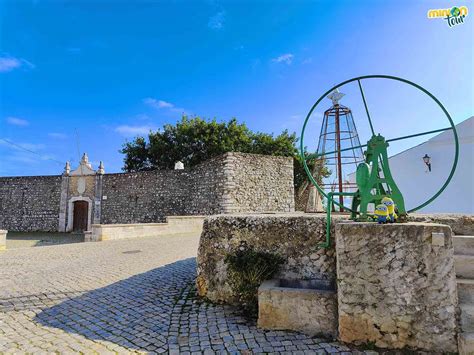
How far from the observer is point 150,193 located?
16.8 m

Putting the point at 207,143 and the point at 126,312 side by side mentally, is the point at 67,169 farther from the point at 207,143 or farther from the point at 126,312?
the point at 126,312

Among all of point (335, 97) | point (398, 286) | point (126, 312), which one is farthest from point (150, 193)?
point (398, 286)

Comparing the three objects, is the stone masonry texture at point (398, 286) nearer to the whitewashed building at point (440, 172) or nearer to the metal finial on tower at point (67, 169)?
the whitewashed building at point (440, 172)

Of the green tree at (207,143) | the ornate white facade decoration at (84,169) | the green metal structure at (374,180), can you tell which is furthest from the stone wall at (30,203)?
the green metal structure at (374,180)

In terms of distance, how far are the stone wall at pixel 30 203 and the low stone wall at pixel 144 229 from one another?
1144 cm

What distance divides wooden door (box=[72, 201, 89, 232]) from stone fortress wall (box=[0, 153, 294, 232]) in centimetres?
33

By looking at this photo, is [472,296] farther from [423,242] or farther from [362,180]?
[362,180]

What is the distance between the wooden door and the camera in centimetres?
1869

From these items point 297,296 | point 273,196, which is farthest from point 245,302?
point 273,196

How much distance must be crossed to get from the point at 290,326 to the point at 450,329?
133cm

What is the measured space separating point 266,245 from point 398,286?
1.45 meters

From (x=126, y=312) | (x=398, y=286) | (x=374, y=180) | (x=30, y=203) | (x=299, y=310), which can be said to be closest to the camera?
(x=398, y=286)

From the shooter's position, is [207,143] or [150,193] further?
[207,143]

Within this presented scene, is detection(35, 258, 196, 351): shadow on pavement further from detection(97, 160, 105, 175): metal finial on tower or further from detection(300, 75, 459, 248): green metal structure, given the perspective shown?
detection(97, 160, 105, 175): metal finial on tower
